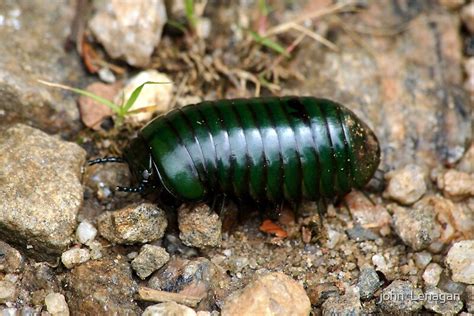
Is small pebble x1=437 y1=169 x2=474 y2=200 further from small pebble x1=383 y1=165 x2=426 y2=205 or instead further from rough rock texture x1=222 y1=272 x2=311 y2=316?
rough rock texture x1=222 y1=272 x2=311 y2=316

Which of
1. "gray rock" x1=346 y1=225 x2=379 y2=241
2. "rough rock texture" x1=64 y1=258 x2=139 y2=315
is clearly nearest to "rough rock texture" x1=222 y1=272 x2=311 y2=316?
"rough rock texture" x1=64 y1=258 x2=139 y2=315

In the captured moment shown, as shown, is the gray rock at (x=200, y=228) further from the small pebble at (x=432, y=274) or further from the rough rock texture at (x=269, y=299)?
the small pebble at (x=432, y=274)

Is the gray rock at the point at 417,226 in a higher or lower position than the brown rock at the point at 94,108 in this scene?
higher

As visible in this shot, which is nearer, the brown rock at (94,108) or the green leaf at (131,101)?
the green leaf at (131,101)

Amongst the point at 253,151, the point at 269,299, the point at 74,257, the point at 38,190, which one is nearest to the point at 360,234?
the point at 253,151

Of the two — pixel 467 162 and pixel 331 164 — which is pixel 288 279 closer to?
pixel 331 164

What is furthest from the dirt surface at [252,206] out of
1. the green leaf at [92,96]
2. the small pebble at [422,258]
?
the green leaf at [92,96]

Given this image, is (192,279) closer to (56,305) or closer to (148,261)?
(148,261)
